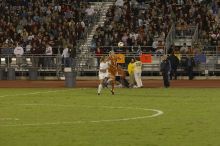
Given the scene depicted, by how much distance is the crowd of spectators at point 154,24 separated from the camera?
45.4 metres

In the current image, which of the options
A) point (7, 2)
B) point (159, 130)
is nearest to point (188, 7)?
point (7, 2)

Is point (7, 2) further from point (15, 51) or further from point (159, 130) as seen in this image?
point (159, 130)

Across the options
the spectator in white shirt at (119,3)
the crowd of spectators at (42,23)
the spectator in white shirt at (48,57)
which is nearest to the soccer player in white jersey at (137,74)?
the spectator in white shirt at (48,57)

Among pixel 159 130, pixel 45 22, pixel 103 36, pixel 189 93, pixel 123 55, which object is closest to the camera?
pixel 159 130

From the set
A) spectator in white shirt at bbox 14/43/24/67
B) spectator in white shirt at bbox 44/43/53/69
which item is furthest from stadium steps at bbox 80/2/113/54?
spectator in white shirt at bbox 14/43/24/67

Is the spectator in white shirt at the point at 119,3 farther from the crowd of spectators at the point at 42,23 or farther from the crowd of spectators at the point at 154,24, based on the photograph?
the crowd of spectators at the point at 42,23

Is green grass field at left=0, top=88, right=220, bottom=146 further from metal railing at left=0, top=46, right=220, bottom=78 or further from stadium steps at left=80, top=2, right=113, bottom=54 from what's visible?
stadium steps at left=80, top=2, right=113, bottom=54

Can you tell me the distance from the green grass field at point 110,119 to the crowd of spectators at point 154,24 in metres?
14.5

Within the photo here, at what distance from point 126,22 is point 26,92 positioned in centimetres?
1658

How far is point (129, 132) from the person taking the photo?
55.2 feet

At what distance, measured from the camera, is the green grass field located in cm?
1547

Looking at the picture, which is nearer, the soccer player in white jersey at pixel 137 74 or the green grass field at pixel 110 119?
the green grass field at pixel 110 119

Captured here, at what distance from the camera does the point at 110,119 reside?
20031 mm

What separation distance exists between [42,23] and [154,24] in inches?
338
